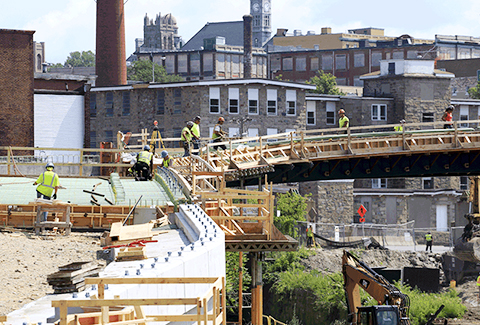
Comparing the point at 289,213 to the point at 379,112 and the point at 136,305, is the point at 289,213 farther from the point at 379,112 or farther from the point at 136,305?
the point at 136,305

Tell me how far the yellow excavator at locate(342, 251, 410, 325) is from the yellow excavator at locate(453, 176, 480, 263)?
70.7 feet

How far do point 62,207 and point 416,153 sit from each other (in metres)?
19.9

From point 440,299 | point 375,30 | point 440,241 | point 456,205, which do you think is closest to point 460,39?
point 375,30

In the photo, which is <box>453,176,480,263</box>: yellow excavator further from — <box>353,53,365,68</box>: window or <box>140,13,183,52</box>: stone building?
<box>140,13,183,52</box>: stone building

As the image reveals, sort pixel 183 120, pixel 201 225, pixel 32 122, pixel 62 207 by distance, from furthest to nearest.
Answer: pixel 183 120
pixel 32 122
pixel 62 207
pixel 201 225

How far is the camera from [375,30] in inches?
5541

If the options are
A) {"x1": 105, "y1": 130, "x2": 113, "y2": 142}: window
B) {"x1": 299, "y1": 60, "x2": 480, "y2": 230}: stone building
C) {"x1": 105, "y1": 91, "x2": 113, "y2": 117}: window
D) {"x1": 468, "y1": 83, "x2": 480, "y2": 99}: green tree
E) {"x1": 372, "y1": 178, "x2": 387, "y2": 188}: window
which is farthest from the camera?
{"x1": 468, "y1": 83, "x2": 480, "y2": 99}: green tree

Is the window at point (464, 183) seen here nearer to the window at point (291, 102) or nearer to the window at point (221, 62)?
the window at point (291, 102)

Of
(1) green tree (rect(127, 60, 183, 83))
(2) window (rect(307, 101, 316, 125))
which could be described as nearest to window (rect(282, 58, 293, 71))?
(1) green tree (rect(127, 60, 183, 83))

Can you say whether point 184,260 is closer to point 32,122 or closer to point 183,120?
point 32,122

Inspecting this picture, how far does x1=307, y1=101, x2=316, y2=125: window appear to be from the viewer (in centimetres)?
7175

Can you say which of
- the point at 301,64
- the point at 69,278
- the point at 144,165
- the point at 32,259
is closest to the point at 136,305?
the point at 69,278

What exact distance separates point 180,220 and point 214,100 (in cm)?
4627

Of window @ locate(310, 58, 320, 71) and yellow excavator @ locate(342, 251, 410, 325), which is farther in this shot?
window @ locate(310, 58, 320, 71)
